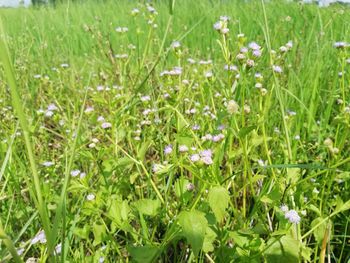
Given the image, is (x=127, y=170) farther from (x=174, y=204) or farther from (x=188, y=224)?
(x=188, y=224)

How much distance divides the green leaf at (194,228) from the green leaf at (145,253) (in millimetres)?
124

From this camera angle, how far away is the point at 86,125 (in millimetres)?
1679

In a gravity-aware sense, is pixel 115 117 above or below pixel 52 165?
above

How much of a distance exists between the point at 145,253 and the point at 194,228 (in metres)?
0.16

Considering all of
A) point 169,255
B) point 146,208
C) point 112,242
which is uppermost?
point 146,208

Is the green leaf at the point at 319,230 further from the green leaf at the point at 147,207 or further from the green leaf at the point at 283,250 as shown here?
the green leaf at the point at 147,207

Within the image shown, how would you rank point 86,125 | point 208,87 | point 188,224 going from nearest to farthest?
1. point 188,224
2. point 208,87
3. point 86,125

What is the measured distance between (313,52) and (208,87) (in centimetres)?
114

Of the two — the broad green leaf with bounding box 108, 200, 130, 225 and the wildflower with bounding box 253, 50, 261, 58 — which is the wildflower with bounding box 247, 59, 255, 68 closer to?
the wildflower with bounding box 253, 50, 261, 58

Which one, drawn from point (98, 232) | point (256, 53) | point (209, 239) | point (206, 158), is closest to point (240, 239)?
point (209, 239)

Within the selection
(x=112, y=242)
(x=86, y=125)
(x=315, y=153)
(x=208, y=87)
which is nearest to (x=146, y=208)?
(x=112, y=242)

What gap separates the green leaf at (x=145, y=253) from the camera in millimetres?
792

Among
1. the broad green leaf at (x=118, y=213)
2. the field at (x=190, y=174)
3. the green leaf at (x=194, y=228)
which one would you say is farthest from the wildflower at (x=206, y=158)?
the broad green leaf at (x=118, y=213)

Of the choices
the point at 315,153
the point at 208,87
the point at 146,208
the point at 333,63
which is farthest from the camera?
the point at 333,63
